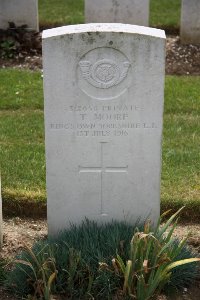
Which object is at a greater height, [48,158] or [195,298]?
[48,158]

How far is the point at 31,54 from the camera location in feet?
35.0

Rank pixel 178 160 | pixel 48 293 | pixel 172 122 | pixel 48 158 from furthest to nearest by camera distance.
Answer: pixel 172 122 < pixel 178 160 < pixel 48 158 < pixel 48 293

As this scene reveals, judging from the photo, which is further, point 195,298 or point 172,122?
point 172,122

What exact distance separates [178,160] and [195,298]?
2227 mm

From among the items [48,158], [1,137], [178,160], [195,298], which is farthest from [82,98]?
[1,137]

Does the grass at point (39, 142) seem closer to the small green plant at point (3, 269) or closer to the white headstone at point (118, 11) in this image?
the small green plant at point (3, 269)

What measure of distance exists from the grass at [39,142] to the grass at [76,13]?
3573 millimetres

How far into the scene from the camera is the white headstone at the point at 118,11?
11.1 m

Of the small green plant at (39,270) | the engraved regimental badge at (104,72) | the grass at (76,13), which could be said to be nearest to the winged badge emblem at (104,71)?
the engraved regimental badge at (104,72)

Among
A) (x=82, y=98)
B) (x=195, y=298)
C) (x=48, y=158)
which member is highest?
(x=82, y=98)

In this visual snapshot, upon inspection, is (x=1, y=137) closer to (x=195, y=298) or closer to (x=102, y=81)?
(x=102, y=81)

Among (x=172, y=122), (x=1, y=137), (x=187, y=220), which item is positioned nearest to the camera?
(x=187, y=220)

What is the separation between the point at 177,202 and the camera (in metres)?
5.62

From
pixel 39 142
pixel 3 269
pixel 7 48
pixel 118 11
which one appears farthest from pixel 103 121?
pixel 118 11
